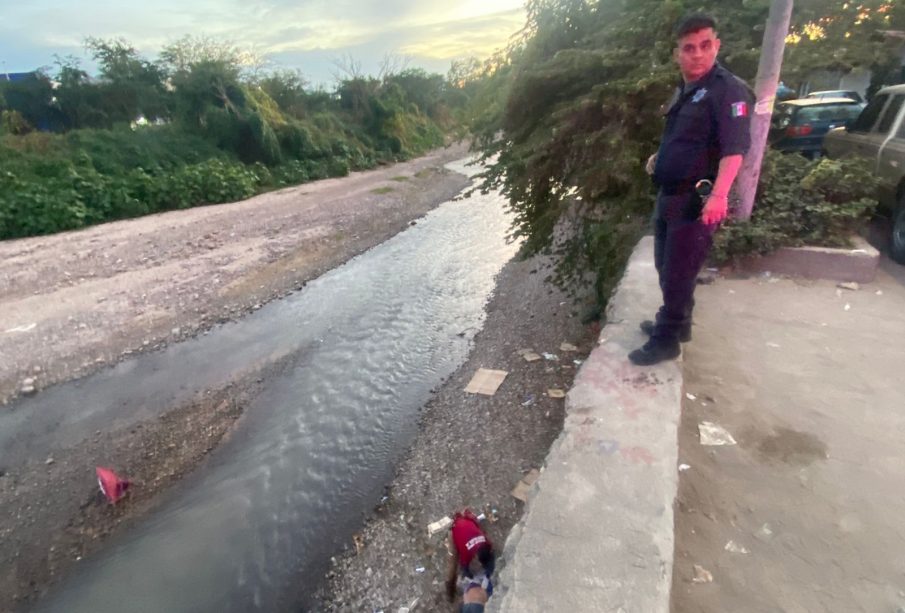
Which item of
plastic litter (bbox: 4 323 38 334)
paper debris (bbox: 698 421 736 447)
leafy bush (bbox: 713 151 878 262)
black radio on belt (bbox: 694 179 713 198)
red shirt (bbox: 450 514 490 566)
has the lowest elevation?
plastic litter (bbox: 4 323 38 334)

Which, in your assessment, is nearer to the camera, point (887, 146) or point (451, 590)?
point (451, 590)

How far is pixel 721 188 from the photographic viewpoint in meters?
2.32

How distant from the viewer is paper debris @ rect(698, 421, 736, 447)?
7.68 ft

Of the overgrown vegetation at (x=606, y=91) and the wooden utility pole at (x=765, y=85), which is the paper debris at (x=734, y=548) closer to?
the wooden utility pole at (x=765, y=85)

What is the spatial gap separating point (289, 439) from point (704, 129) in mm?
4937

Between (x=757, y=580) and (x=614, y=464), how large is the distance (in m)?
0.59

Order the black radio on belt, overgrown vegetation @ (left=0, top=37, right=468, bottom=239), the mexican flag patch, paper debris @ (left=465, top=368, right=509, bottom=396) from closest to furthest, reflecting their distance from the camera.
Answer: the mexican flag patch → the black radio on belt → paper debris @ (left=465, top=368, right=509, bottom=396) → overgrown vegetation @ (left=0, top=37, right=468, bottom=239)

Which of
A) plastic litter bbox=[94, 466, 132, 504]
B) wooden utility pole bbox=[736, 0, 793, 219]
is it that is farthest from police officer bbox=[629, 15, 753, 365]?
plastic litter bbox=[94, 466, 132, 504]

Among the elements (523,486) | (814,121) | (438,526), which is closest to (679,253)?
(523,486)

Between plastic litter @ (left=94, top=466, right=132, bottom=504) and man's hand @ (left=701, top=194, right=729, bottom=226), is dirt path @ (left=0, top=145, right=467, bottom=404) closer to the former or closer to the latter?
plastic litter @ (left=94, top=466, right=132, bottom=504)

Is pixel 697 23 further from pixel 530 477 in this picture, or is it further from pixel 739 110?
pixel 530 477

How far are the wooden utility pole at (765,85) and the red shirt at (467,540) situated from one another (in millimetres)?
3330

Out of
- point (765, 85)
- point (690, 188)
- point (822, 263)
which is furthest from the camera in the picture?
point (822, 263)

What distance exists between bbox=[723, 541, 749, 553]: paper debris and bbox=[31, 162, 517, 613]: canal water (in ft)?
10.1
